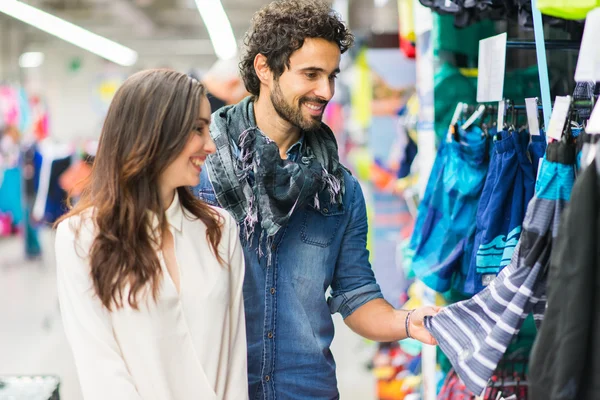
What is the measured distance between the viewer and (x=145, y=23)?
58.9 ft

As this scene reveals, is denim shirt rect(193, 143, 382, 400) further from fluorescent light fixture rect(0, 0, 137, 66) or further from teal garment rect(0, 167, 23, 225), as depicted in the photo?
teal garment rect(0, 167, 23, 225)

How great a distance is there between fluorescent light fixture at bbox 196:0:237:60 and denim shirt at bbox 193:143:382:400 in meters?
4.70

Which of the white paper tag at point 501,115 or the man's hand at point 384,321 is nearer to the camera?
the man's hand at point 384,321

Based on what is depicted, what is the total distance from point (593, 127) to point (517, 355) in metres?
1.52

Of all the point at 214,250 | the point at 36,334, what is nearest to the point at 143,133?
the point at 214,250

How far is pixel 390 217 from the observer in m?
5.45

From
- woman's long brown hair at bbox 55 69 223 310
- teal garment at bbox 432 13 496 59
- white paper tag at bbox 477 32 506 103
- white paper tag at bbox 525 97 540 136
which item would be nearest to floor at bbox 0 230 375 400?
teal garment at bbox 432 13 496 59

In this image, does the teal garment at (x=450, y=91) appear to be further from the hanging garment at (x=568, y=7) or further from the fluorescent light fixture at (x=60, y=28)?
the fluorescent light fixture at (x=60, y=28)

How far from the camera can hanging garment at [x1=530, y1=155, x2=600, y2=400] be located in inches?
48.1

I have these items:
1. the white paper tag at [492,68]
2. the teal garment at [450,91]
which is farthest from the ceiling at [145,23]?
the white paper tag at [492,68]

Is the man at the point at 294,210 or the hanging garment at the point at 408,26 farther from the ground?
the hanging garment at the point at 408,26

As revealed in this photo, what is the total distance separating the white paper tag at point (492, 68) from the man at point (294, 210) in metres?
0.48

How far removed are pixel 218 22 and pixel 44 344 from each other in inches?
219

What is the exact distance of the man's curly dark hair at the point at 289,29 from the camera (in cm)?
209
